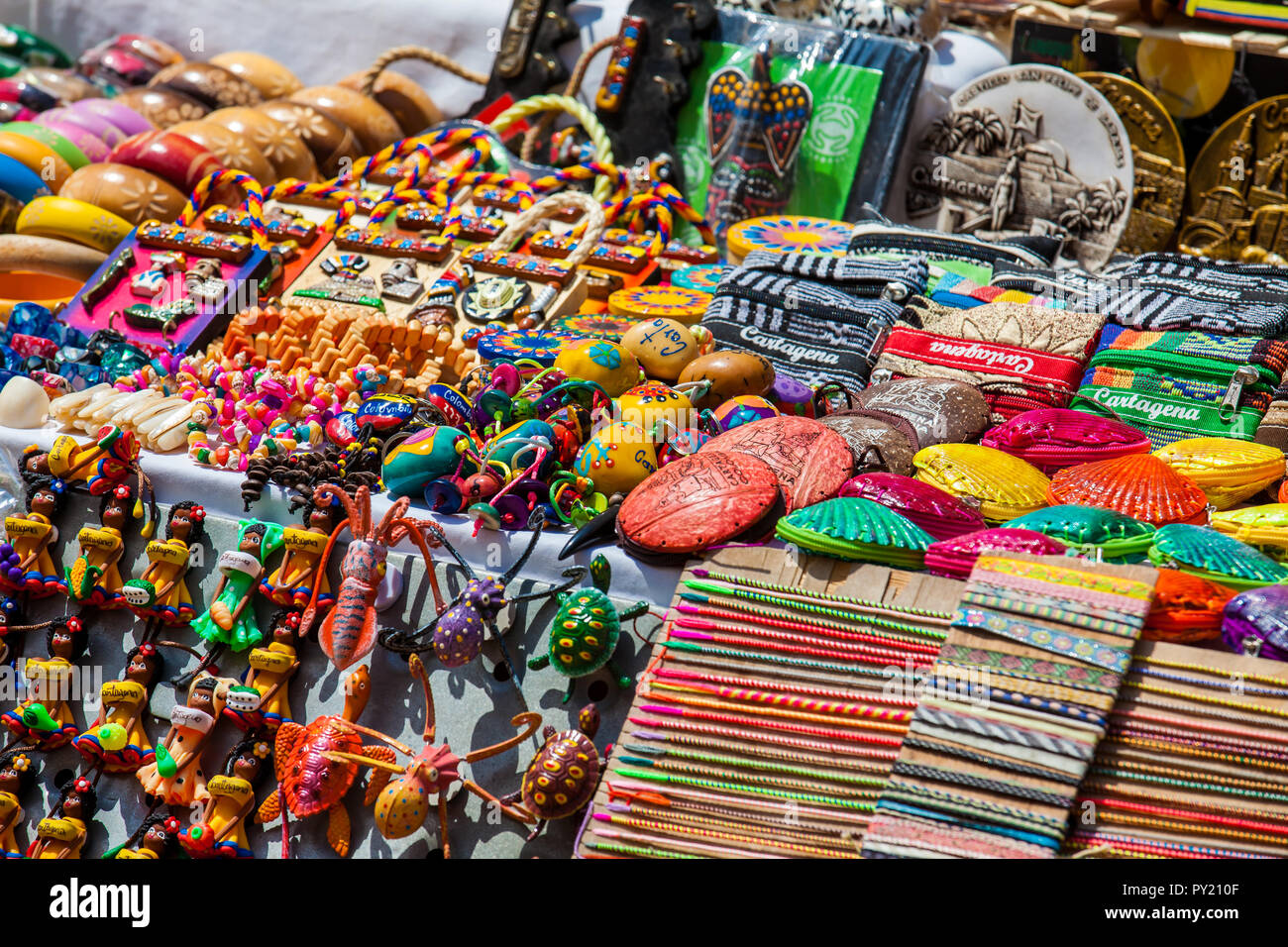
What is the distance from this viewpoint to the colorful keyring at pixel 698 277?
4520mm

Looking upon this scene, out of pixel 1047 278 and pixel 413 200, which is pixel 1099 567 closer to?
pixel 1047 278

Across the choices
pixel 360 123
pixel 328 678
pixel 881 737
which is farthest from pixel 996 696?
pixel 360 123

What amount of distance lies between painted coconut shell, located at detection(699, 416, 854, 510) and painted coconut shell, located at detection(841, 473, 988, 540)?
0.20ft

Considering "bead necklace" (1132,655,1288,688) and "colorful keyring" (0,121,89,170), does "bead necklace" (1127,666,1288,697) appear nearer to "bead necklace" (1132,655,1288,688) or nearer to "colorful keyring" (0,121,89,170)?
"bead necklace" (1132,655,1288,688)

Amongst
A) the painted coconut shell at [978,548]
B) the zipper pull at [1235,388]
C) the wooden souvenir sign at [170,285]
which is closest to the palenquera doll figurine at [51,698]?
the wooden souvenir sign at [170,285]

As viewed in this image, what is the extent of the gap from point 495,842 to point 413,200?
9.68ft

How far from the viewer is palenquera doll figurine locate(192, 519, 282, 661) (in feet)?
10.6

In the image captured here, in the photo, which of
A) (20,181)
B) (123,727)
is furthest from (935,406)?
(20,181)

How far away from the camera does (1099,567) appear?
2.58 m

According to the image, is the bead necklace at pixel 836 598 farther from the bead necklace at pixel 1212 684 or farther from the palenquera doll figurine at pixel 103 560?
the palenquera doll figurine at pixel 103 560

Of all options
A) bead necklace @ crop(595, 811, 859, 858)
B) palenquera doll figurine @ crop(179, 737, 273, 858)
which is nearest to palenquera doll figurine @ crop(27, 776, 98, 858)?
palenquera doll figurine @ crop(179, 737, 273, 858)

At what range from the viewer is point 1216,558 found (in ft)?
8.91

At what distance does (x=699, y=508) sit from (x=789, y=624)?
14.9 inches

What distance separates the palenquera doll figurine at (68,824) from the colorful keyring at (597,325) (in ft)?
5.98
